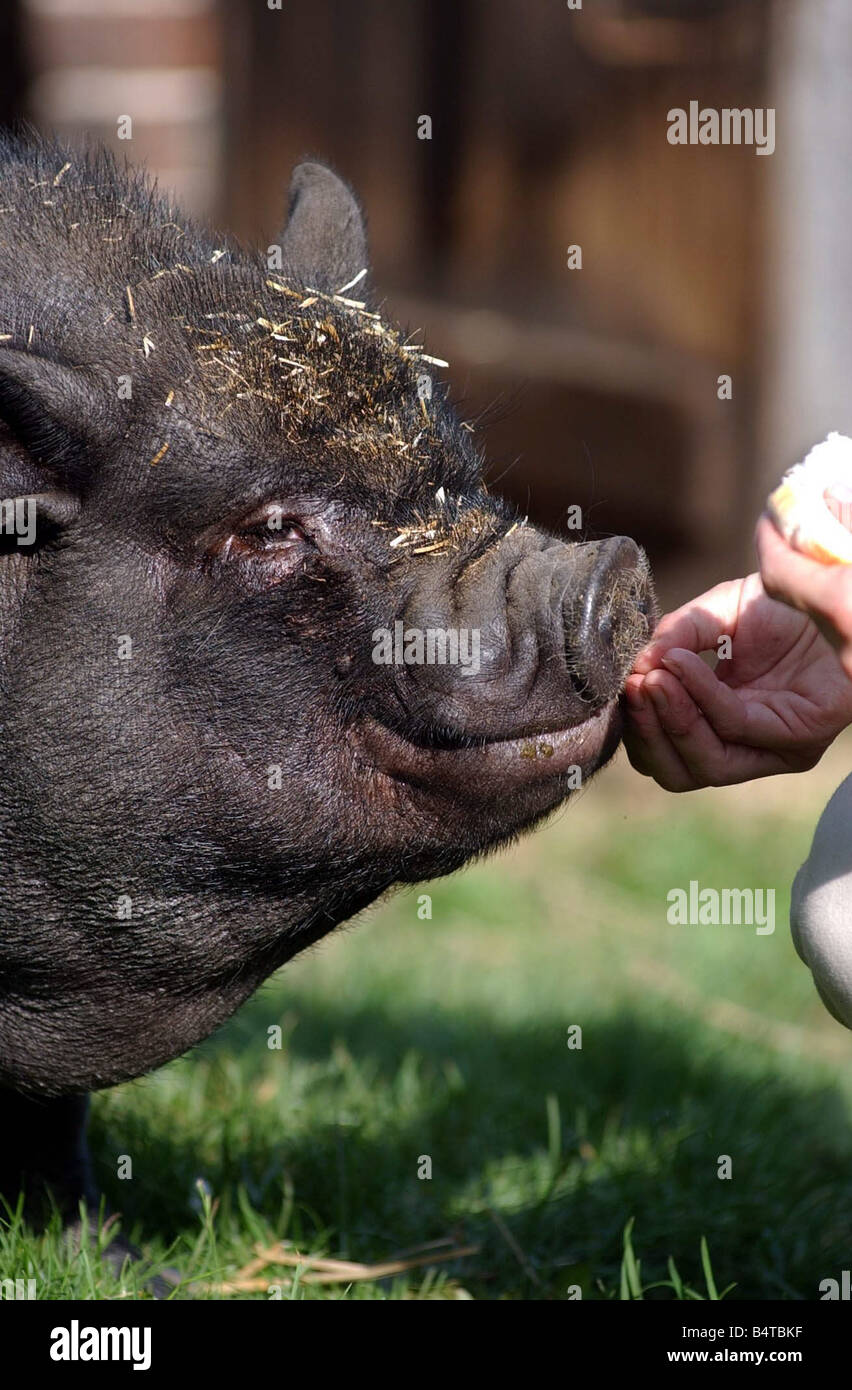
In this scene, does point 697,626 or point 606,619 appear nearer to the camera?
point 606,619

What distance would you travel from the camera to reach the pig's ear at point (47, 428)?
2916mm

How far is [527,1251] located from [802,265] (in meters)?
6.75

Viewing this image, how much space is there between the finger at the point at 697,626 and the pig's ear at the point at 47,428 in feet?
3.61

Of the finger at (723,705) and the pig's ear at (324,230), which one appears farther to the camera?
the pig's ear at (324,230)

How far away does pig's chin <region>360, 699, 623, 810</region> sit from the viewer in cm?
306

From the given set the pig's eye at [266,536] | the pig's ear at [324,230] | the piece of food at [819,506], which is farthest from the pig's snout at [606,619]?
the pig's ear at [324,230]

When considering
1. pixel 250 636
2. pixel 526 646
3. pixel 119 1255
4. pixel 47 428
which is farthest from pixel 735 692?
pixel 119 1255

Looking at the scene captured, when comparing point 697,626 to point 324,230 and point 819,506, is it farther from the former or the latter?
point 324,230

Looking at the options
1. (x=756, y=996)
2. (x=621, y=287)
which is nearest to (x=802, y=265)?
(x=621, y=287)

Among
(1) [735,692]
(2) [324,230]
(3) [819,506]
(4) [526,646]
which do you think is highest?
(2) [324,230]

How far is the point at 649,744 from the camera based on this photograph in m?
3.20

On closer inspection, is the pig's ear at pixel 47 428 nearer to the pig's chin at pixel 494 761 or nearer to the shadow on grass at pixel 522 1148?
the pig's chin at pixel 494 761

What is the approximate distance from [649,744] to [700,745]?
12 cm

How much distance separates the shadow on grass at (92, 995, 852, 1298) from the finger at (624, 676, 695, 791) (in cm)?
123
